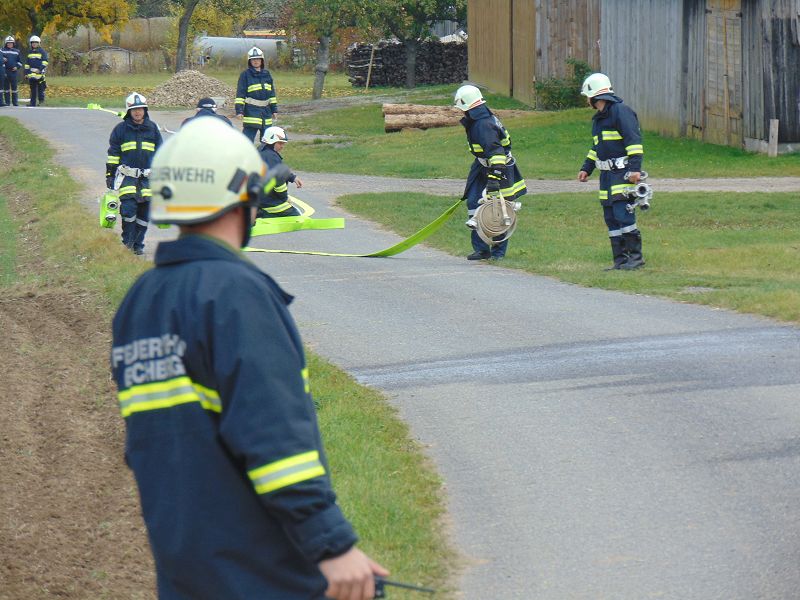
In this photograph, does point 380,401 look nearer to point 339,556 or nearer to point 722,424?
point 722,424

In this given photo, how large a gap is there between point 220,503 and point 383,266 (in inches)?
449

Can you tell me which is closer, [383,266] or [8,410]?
[8,410]

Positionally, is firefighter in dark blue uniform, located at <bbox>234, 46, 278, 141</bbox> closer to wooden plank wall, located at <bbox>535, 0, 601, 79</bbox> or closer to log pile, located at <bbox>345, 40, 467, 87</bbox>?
wooden plank wall, located at <bbox>535, 0, 601, 79</bbox>

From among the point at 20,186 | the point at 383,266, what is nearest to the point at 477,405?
the point at 383,266

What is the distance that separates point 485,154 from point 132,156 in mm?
4088

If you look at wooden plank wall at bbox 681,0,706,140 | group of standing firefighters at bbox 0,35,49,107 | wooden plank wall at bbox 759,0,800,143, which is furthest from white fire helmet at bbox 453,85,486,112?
group of standing firefighters at bbox 0,35,49,107

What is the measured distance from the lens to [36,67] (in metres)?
39.7

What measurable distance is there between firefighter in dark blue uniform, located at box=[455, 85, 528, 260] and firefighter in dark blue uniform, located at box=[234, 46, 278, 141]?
881cm

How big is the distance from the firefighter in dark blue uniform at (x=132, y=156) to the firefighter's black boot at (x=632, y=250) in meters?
5.46

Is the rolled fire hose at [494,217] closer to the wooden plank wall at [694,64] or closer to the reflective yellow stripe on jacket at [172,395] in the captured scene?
the reflective yellow stripe on jacket at [172,395]

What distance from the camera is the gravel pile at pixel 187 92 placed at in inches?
1650

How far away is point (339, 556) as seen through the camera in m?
3.01

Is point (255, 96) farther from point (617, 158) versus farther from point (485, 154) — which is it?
point (617, 158)

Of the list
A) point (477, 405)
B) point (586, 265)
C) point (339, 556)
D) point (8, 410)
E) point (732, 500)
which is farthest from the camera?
point (586, 265)
